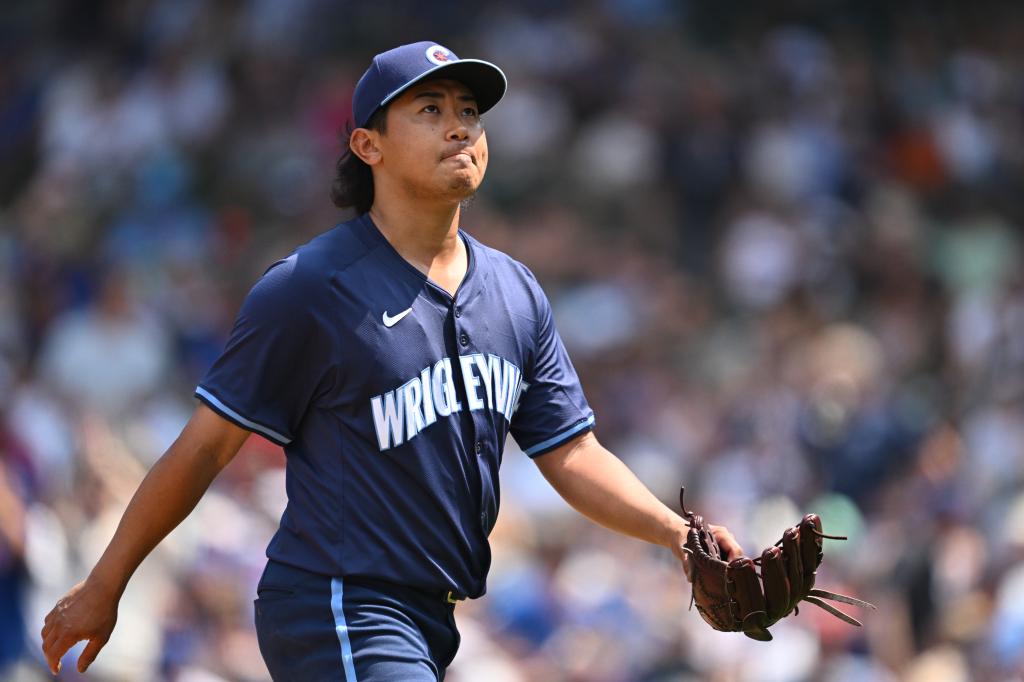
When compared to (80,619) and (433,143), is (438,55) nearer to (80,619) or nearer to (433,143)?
(433,143)

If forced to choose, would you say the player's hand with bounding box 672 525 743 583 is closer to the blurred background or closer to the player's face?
the player's face

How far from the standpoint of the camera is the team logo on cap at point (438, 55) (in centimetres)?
386

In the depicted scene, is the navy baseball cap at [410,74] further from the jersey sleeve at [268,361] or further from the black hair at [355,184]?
the jersey sleeve at [268,361]

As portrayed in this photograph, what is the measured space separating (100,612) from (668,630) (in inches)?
167

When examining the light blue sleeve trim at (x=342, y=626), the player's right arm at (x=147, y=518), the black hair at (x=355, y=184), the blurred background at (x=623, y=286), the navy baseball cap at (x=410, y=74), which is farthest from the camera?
the blurred background at (x=623, y=286)

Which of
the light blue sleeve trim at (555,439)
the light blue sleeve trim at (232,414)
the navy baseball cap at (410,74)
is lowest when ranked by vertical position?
the light blue sleeve trim at (555,439)

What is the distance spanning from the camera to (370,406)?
12.1 ft

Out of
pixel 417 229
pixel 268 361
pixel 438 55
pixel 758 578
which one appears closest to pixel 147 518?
pixel 268 361

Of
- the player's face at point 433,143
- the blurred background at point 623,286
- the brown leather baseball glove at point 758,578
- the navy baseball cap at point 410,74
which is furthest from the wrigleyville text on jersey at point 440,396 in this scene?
the blurred background at point 623,286

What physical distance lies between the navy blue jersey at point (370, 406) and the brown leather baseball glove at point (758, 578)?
55 centimetres

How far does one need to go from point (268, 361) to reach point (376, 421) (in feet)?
0.96

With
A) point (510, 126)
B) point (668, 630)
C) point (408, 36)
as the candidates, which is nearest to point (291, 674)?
point (668, 630)

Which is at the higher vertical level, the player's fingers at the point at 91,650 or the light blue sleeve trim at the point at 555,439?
the light blue sleeve trim at the point at 555,439

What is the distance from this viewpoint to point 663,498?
8.94m
